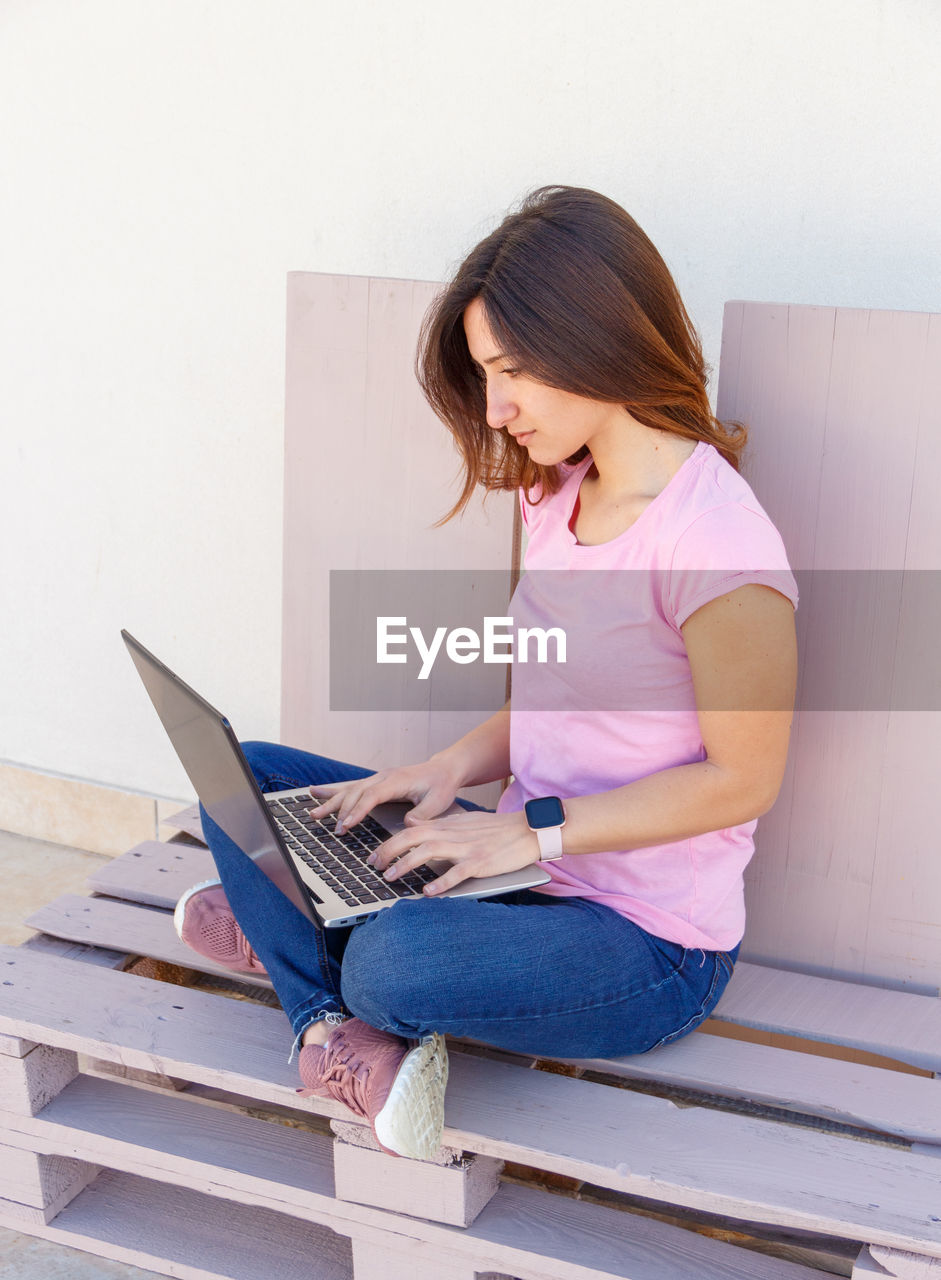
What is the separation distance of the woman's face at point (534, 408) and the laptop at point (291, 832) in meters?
0.54

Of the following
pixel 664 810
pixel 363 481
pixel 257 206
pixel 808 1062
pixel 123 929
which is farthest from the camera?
pixel 257 206

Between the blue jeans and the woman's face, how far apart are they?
0.61m

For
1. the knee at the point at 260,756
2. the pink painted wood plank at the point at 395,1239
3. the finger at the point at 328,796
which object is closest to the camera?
the pink painted wood plank at the point at 395,1239

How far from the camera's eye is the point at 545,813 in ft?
4.90

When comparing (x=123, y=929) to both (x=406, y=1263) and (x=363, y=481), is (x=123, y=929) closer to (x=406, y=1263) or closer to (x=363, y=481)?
(x=406, y=1263)

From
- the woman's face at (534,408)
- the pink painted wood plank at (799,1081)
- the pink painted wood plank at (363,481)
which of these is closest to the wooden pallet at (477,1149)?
the pink painted wood plank at (799,1081)

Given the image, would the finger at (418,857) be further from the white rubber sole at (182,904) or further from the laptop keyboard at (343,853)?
the white rubber sole at (182,904)

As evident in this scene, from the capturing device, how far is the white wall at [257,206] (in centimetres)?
187

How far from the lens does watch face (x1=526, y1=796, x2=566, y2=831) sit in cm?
149

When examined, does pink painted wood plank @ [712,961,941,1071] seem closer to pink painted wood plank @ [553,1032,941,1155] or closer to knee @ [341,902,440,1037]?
pink painted wood plank @ [553,1032,941,1155]

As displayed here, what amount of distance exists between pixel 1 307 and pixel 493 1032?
7.12ft

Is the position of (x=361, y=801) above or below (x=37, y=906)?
above

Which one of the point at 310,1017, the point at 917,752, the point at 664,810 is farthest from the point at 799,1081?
the point at 310,1017

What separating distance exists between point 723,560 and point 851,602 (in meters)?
0.41
